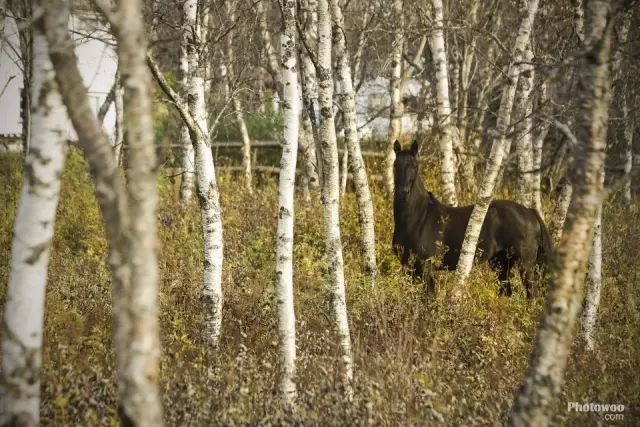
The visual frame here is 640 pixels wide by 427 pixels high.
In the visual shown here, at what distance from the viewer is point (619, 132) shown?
16.3 m

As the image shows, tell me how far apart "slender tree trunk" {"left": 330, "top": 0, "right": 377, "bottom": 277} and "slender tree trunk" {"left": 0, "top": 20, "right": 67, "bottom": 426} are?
17.9 ft

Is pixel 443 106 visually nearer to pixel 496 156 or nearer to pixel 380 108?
pixel 496 156

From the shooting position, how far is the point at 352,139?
8.90m

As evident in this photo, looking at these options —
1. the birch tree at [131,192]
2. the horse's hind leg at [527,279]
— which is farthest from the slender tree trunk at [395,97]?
the birch tree at [131,192]

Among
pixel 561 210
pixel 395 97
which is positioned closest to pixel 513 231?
pixel 561 210

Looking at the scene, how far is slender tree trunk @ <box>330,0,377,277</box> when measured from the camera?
8.62m

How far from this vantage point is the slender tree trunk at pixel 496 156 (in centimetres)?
750

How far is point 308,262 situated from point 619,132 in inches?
454

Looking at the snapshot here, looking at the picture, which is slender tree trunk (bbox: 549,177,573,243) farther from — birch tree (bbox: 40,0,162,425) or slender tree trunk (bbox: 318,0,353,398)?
birch tree (bbox: 40,0,162,425)

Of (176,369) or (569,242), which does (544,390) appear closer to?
(569,242)

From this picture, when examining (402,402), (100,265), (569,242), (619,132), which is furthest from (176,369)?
(619,132)

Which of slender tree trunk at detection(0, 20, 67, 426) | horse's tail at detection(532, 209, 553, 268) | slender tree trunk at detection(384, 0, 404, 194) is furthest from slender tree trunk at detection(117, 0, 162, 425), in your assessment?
slender tree trunk at detection(384, 0, 404, 194)

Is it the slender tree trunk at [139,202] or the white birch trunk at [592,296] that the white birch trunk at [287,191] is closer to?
the slender tree trunk at [139,202]

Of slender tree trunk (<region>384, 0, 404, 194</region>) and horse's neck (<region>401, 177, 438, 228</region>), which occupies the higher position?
slender tree trunk (<region>384, 0, 404, 194</region>)
